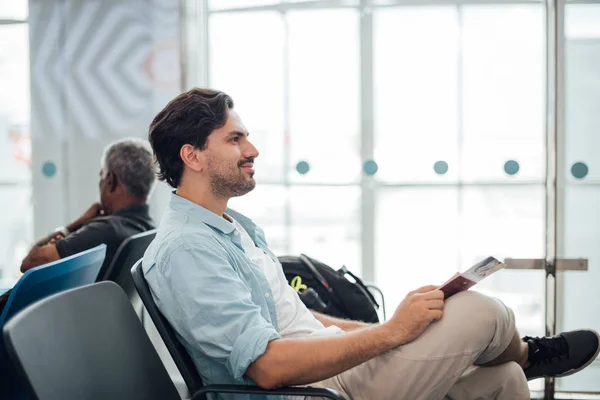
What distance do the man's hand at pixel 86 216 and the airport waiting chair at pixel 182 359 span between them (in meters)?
1.26

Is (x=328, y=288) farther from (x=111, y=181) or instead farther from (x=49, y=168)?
(x=49, y=168)

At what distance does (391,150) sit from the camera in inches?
128

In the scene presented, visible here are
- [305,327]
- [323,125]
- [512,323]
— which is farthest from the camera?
[323,125]

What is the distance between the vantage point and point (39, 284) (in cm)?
178

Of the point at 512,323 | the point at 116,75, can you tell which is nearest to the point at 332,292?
the point at 512,323

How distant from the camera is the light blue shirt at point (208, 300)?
1525mm

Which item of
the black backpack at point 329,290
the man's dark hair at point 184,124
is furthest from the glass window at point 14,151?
the man's dark hair at point 184,124

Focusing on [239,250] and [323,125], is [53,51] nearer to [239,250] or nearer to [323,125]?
[323,125]

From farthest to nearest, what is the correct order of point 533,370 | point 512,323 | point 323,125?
point 323,125 < point 533,370 < point 512,323

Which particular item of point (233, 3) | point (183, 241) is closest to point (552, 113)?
point (233, 3)

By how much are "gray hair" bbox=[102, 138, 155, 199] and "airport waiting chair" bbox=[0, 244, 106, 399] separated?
2.45 feet

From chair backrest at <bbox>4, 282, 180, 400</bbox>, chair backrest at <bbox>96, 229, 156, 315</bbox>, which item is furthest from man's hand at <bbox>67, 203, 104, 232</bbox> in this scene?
chair backrest at <bbox>4, 282, 180, 400</bbox>

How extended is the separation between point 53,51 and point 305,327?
7.31 feet

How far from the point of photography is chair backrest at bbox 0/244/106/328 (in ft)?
5.63
